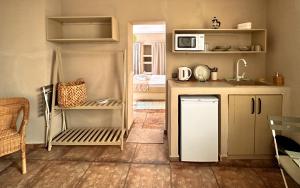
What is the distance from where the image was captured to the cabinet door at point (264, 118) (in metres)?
3.14

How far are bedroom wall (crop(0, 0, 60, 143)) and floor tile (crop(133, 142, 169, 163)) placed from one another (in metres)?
1.58

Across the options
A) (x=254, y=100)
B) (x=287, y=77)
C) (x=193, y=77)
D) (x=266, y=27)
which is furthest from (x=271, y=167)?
(x=266, y=27)

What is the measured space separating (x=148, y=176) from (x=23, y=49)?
2409 mm

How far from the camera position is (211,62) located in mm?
4090

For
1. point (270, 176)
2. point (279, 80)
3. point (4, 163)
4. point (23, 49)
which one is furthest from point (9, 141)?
point (279, 80)

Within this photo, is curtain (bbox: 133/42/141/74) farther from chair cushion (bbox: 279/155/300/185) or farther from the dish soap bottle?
chair cushion (bbox: 279/155/300/185)

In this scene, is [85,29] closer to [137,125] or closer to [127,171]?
[137,125]

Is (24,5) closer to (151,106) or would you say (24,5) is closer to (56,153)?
(56,153)

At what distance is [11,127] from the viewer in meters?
3.09

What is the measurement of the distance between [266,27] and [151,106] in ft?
11.8

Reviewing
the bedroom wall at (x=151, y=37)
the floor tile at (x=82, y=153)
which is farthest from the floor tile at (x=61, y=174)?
Result: the bedroom wall at (x=151, y=37)

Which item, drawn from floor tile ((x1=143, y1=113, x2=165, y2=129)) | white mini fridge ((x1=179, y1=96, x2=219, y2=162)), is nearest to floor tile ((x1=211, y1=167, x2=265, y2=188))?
Result: white mini fridge ((x1=179, y1=96, x2=219, y2=162))

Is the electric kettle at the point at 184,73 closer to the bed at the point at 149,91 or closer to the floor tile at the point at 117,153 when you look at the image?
the floor tile at the point at 117,153

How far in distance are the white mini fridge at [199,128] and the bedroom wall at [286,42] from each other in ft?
2.93
